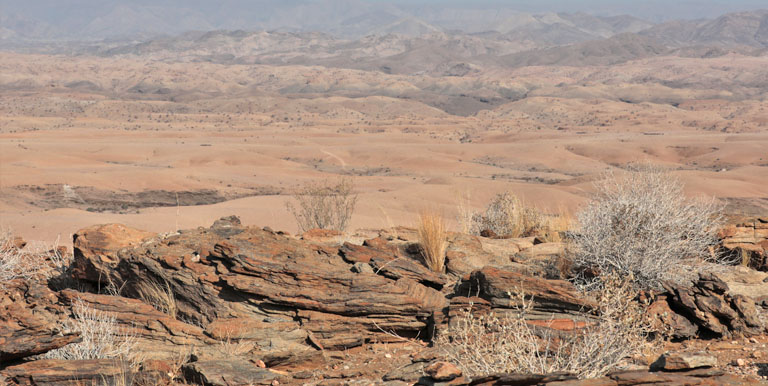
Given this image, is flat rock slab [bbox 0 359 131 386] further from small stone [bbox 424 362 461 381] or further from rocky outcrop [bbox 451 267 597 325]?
rocky outcrop [bbox 451 267 597 325]

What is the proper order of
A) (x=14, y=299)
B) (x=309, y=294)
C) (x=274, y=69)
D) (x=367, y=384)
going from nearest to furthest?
(x=367, y=384) → (x=309, y=294) → (x=14, y=299) → (x=274, y=69)

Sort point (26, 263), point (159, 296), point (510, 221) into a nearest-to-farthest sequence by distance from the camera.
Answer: point (159, 296) < point (26, 263) < point (510, 221)

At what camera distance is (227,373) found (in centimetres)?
524

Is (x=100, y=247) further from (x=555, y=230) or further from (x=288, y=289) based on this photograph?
(x=555, y=230)

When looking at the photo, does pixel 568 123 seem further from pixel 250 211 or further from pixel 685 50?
pixel 685 50

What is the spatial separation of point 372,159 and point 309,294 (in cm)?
3757

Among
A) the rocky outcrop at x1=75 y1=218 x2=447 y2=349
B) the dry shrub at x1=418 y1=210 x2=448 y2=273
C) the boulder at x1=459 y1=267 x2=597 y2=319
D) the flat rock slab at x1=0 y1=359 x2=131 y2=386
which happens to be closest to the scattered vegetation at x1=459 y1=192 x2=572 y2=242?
the dry shrub at x1=418 y1=210 x2=448 y2=273

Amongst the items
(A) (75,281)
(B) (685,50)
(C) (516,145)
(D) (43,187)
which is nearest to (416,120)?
(C) (516,145)

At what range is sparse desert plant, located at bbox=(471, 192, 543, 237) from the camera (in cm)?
1206

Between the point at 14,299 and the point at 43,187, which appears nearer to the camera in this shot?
the point at 14,299

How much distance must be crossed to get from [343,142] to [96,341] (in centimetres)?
4671

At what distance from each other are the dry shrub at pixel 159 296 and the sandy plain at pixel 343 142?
33.2ft

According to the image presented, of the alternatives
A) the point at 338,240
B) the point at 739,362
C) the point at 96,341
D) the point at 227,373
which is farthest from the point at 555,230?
the point at 96,341

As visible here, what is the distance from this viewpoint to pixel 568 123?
7188cm
